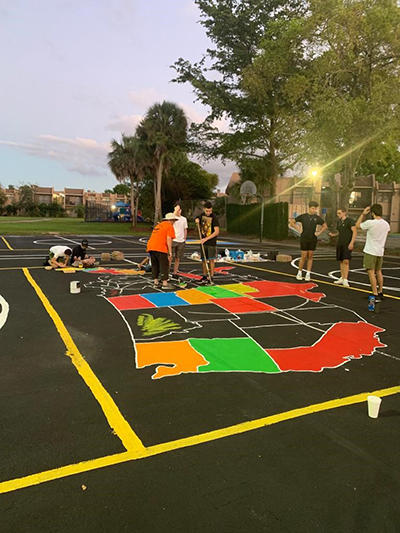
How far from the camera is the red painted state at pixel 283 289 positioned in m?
7.78

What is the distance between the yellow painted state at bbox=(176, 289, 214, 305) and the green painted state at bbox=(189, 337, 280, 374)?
2.11m

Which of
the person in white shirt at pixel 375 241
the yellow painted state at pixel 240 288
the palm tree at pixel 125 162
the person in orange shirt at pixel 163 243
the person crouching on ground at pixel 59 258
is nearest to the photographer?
the person in white shirt at pixel 375 241

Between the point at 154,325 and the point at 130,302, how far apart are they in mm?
1514

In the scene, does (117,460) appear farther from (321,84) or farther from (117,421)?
(321,84)

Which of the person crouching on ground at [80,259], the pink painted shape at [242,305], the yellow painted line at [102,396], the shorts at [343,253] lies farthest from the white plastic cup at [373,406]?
the person crouching on ground at [80,259]

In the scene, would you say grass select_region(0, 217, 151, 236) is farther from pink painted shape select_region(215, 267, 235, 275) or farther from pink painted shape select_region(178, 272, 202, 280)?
pink painted shape select_region(178, 272, 202, 280)

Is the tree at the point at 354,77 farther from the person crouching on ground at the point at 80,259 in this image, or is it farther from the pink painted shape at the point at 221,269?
the person crouching on ground at the point at 80,259

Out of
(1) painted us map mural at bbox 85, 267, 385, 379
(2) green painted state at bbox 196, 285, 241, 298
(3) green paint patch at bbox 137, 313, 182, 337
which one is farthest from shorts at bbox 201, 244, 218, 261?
(3) green paint patch at bbox 137, 313, 182, 337

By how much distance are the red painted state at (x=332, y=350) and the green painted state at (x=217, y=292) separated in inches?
98.0

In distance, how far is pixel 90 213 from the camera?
51438 mm

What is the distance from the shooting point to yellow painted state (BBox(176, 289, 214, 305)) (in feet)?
23.0

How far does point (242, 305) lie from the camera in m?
6.81

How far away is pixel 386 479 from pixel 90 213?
52620 millimetres

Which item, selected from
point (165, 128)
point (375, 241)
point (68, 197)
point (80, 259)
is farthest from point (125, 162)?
point (68, 197)
